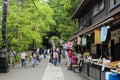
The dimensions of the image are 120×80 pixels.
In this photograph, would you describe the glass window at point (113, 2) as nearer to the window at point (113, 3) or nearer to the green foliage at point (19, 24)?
the window at point (113, 3)

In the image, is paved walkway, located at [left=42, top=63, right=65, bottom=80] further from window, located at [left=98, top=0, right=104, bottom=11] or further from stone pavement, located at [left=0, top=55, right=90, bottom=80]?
window, located at [left=98, top=0, right=104, bottom=11]

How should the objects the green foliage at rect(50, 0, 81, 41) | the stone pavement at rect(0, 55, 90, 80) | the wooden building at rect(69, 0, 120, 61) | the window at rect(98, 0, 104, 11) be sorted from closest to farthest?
the wooden building at rect(69, 0, 120, 61) < the stone pavement at rect(0, 55, 90, 80) < the window at rect(98, 0, 104, 11) < the green foliage at rect(50, 0, 81, 41)

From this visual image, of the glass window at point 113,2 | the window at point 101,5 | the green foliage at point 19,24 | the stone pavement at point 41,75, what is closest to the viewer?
the glass window at point 113,2

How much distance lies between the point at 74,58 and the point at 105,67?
47.1ft

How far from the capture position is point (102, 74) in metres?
16.9

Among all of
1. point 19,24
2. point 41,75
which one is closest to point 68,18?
point 19,24

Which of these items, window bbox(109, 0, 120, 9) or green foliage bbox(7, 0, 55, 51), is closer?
window bbox(109, 0, 120, 9)

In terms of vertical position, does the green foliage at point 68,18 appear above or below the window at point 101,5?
above

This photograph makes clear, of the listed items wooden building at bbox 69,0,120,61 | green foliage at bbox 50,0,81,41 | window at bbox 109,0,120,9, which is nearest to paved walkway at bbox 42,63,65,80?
wooden building at bbox 69,0,120,61

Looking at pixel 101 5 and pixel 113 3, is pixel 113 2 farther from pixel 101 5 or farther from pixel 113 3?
pixel 101 5

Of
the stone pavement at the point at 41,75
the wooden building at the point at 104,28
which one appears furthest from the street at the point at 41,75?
the wooden building at the point at 104,28

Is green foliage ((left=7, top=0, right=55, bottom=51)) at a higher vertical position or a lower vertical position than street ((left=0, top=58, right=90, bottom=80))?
higher

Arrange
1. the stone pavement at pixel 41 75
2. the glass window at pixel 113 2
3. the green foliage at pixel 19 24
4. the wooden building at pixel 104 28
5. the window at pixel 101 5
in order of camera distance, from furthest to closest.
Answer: the green foliage at pixel 19 24, the window at pixel 101 5, the stone pavement at pixel 41 75, the glass window at pixel 113 2, the wooden building at pixel 104 28

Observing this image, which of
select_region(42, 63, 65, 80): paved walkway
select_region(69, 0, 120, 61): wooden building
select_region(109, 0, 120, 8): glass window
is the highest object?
select_region(109, 0, 120, 8): glass window
